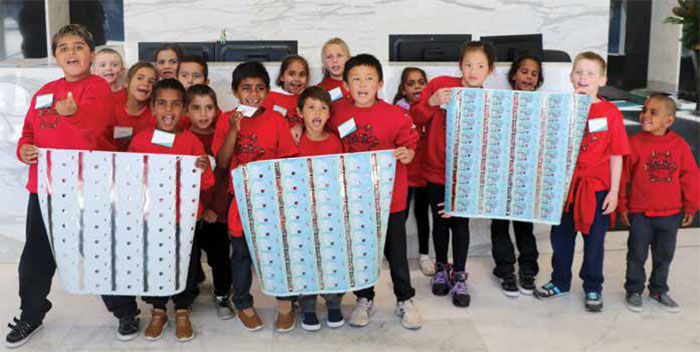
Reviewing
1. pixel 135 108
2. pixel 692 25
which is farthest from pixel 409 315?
pixel 692 25

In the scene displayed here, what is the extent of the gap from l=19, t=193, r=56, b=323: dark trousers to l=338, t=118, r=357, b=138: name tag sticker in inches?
53.0

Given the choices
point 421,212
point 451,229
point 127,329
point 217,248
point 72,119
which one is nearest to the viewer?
point 72,119

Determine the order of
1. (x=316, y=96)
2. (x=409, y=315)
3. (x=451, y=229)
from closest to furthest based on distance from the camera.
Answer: (x=316, y=96)
(x=409, y=315)
(x=451, y=229)

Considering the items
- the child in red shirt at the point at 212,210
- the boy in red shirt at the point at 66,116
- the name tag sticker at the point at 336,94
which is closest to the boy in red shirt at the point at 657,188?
the name tag sticker at the point at 336,94

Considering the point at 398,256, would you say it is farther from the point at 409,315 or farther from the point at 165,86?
the point at 165,86

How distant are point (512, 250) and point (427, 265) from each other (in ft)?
1.67

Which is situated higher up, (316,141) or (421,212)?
(316,141)

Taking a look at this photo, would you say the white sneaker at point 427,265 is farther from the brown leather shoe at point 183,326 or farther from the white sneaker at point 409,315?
the brown leather shoe at point 183,326

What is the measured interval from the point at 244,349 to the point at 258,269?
351 millimetres

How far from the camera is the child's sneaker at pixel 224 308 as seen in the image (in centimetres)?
365

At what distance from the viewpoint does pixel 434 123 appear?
375 centimetres

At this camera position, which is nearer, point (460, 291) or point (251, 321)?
point (251, 321)

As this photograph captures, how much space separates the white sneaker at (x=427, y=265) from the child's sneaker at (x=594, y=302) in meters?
0.87

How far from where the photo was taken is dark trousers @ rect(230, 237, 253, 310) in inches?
134
